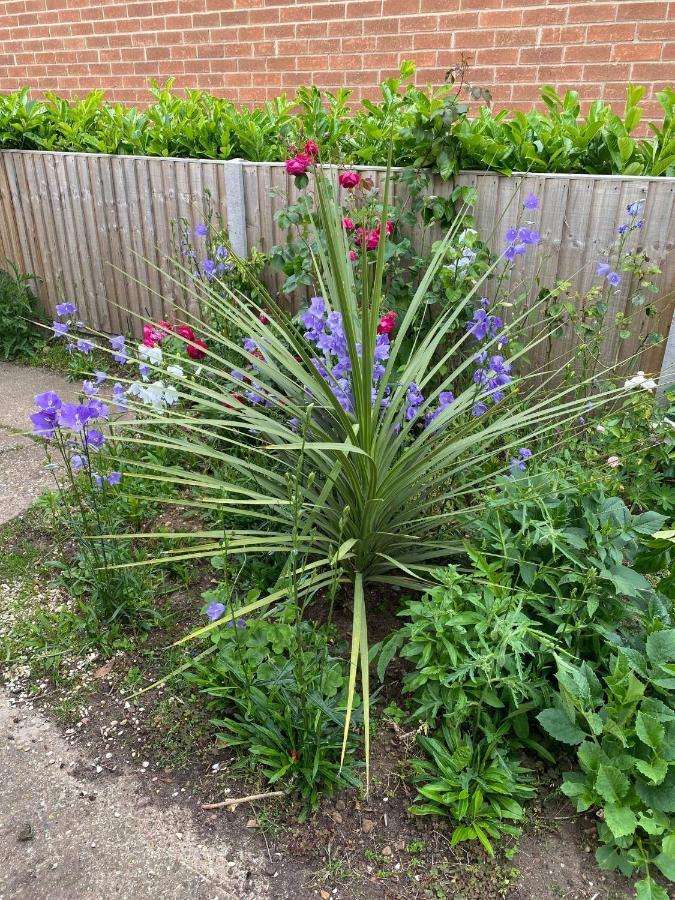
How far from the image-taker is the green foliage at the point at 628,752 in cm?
154

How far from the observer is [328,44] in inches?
205

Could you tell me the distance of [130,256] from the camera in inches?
184

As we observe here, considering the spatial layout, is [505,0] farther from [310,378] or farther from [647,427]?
[310,378]

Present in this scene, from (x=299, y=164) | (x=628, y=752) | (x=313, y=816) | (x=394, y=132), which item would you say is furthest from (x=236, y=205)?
(x=628, y=752)

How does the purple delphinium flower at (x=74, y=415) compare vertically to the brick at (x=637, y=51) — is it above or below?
below

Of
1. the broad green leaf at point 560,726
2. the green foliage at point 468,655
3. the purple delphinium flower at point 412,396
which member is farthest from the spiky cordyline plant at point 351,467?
the broad green leaf at point 560,726

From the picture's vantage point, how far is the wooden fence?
9.60 ft

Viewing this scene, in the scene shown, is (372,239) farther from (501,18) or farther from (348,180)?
(501,18)

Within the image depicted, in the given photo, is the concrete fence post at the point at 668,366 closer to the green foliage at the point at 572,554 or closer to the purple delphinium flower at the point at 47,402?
the green foliage at the point at 572,554

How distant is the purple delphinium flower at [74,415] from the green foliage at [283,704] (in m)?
0.82

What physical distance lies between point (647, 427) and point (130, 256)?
351cm

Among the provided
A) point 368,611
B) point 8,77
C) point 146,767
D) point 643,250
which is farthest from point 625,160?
point 8,77

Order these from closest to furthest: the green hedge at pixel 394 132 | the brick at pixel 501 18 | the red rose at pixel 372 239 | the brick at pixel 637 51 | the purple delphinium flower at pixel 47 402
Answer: the purple delphinium flower at pixel 47 402 → the green hedge at pixel 394 132 → the red rose at pixel 372 239 → the brick at pixel 637 51 → the brick at pixel 501 18

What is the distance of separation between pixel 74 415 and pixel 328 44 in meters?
4.31
